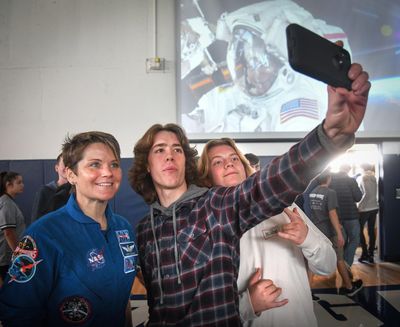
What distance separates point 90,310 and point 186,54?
15.3ft

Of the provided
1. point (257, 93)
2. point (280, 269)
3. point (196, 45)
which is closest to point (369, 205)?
point (257, 93)

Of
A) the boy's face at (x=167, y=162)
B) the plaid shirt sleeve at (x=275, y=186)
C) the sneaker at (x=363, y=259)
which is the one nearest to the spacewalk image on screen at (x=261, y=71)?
the sneaker at (x=363, y=259)

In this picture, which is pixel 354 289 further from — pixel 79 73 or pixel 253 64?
pixel 79 73

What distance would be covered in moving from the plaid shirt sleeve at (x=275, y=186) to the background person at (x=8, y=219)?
9.87ft

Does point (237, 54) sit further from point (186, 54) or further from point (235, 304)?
point (235, 304)

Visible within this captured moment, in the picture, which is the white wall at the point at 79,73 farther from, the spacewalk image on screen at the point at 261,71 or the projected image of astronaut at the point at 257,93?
the projected image of astronaut at the point at 257,93

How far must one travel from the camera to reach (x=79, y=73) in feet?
17.7

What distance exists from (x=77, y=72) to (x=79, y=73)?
0.04m

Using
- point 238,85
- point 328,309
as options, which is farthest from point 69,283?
point 238,85

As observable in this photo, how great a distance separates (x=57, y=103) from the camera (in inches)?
211

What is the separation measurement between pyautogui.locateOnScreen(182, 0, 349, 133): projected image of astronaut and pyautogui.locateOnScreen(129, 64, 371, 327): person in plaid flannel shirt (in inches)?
Result: 145

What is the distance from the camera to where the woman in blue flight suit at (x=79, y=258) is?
108 centimetres

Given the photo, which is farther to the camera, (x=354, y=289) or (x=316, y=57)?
(x=354, y=289)

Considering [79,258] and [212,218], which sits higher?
[212,218]
